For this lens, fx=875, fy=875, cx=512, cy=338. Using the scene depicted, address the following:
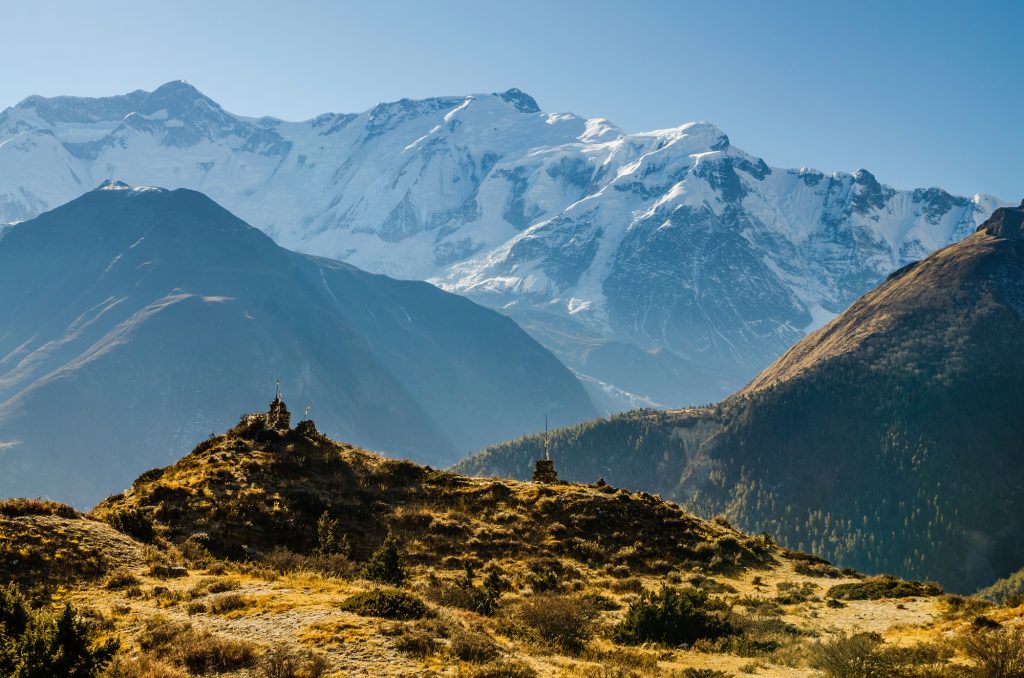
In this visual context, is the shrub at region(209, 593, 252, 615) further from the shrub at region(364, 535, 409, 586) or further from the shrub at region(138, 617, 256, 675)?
the shrub at region(364, 535, 409, 586)

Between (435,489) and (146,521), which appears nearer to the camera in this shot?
(146,521)

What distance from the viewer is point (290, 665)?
2223 centimetres

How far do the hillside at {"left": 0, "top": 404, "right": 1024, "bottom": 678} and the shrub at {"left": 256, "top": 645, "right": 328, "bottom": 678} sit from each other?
80mm

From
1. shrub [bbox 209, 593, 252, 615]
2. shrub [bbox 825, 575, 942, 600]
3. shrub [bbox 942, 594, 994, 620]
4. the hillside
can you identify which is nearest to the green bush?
the hillside

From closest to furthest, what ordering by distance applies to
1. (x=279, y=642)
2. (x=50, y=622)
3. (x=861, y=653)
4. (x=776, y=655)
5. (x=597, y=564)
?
(x=50, y=622) → (x=279, y=642) → (x=861, y=653) → (x=776, y=655) → (x=597, y=564)

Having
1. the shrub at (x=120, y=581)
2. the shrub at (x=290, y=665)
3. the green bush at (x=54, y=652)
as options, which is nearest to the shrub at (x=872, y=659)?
the shrub at (x=290, y=665)

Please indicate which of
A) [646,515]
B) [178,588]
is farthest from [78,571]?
[646,515]

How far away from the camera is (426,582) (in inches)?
1403

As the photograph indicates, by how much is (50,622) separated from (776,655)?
21724 millimetres

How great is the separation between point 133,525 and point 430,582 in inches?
477

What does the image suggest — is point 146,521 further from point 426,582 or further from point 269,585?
point 426,582

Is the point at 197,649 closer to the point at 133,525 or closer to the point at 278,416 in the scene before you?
the point at 133,525

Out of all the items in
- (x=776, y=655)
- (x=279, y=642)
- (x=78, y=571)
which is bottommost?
(x=776, y=655)

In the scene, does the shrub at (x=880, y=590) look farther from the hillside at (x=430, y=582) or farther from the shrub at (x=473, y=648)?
the shrub at (x=473, y=648)
